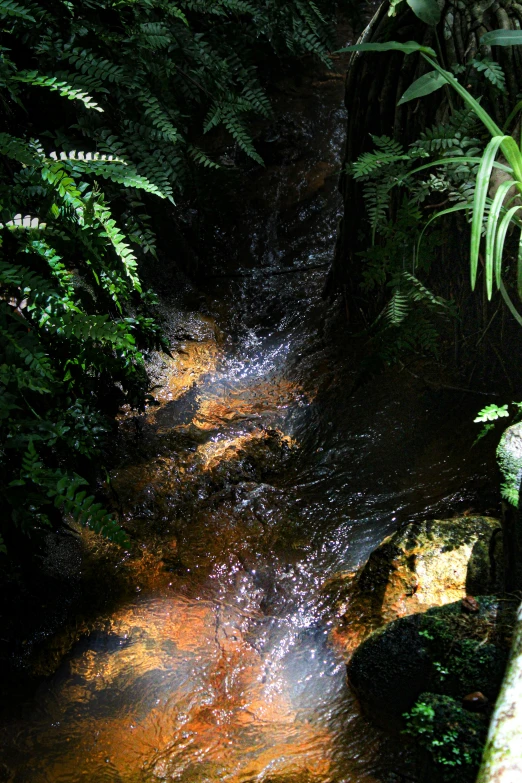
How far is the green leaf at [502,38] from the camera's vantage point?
241 centimetres

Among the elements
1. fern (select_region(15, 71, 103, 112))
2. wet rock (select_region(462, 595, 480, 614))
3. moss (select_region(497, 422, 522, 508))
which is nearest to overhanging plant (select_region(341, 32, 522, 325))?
moss (select_region(497, 422, 522, 508))

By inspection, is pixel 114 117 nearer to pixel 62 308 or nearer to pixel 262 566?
pixel 62 308

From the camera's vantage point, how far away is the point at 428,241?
2.91 metres

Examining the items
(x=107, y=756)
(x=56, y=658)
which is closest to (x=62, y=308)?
(x=56, y=658)

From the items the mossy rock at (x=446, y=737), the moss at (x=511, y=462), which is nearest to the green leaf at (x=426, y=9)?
the moss at (x=511, y=462)

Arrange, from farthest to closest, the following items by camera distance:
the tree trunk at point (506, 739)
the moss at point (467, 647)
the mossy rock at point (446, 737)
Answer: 1. the moss at point (467, 647)
2. the mossy rock at point (446, 737)
3. the tree trunk at point (506, 739)

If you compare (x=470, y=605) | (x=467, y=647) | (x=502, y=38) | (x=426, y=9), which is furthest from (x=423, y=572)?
(x=426, y=9)

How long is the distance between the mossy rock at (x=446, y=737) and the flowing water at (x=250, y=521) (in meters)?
0.11

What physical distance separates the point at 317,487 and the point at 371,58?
2.19 m

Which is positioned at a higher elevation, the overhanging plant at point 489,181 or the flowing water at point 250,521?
the overhanging plant at point 489,181

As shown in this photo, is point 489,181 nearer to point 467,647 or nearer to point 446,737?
point 467,647

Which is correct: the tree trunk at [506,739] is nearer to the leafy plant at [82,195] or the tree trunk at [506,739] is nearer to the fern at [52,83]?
the leafy plant at [82,195]

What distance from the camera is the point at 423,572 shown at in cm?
225

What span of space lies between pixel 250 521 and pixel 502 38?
7.64ft
